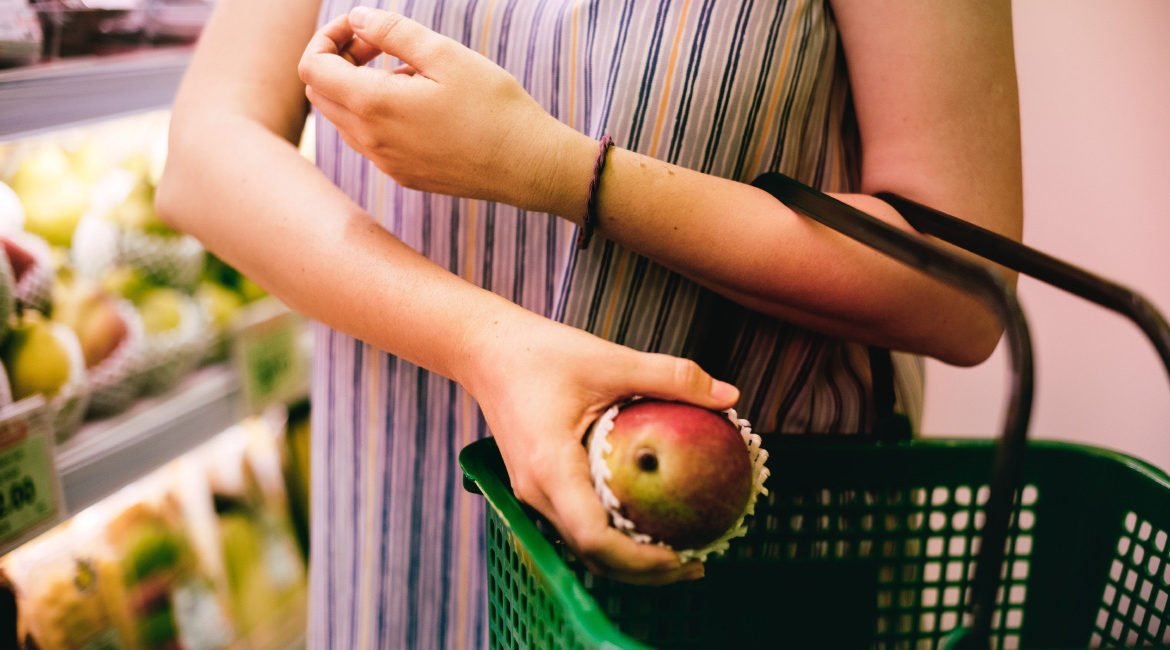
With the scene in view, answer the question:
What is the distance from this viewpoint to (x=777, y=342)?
0.73m

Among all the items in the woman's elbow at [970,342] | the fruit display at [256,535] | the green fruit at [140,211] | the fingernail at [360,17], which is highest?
the fingernail at [360,17]

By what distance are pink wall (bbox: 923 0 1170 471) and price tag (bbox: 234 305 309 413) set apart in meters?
1.38

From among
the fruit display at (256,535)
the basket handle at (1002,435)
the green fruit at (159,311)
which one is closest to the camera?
the basket handle at (1002,435)

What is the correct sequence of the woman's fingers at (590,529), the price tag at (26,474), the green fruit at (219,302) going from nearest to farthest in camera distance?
1. the woman's fingers at (590,529)
2. the price tag at (26,474)
3. the green fruit at (219,302)

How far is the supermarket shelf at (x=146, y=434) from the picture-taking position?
0.95m

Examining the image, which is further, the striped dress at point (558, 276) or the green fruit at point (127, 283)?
the green fruit at point (127, 283)

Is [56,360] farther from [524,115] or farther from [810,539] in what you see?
[810,539]

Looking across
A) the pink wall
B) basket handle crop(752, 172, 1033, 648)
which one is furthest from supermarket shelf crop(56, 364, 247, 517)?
the pink wall

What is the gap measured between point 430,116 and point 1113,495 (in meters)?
0.69

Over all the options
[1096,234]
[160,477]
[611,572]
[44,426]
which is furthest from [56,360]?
[1096,234]

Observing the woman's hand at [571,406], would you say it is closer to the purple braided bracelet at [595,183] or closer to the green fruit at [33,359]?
the purple braided bracelet at [595,183]

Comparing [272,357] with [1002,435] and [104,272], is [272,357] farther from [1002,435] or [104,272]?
[1002,435]

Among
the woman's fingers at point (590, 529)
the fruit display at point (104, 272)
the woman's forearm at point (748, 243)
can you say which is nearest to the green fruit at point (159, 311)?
the fruit display at point (104, 272)

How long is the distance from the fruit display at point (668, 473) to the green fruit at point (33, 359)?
2.68ft
